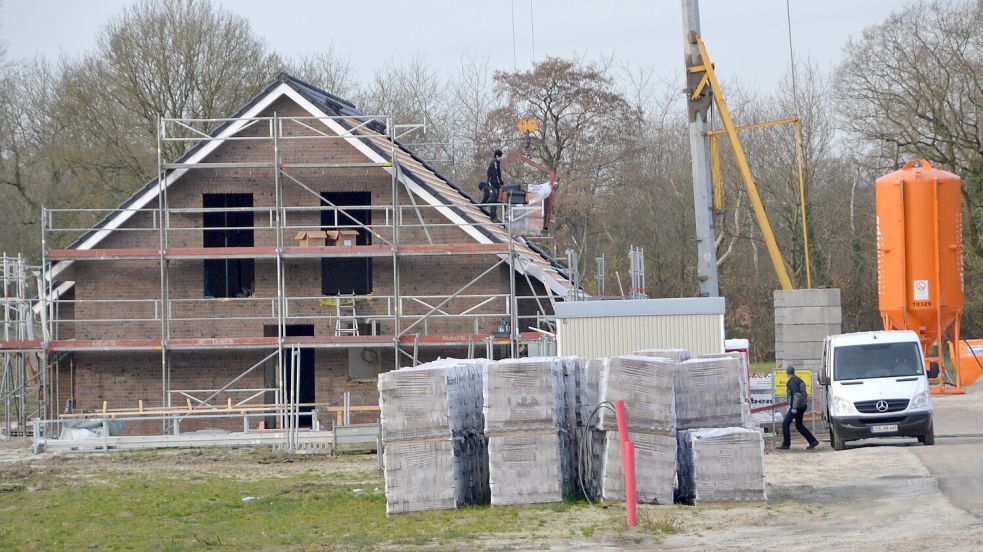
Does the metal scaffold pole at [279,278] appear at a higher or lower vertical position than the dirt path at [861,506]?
higher

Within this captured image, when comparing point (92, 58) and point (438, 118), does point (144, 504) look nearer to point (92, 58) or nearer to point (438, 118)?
point (92, 58)

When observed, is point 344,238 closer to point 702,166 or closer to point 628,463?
point 702,166

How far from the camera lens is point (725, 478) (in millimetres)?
15797

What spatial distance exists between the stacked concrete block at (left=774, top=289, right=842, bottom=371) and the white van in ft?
17.9

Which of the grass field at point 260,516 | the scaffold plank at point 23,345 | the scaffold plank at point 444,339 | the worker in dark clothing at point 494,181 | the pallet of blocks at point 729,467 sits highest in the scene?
the worker in dark clothing at point 494,181

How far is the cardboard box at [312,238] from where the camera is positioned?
29.4 metres

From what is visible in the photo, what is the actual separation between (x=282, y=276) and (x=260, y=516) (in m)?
14.3

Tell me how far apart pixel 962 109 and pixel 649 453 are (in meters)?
31.2

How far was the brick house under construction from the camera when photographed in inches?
1156

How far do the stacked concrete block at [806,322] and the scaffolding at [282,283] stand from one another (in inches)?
210

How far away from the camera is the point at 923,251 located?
34.2 metres

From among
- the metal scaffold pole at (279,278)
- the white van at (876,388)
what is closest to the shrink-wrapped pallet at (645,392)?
the white van at (876,388)

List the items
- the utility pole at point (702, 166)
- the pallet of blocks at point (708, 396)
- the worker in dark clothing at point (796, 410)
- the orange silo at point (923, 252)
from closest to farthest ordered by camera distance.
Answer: the pallet of blocks at point (708, 396) → the worker in dark clothing at point (796, 410) → the utility pole at point (702, 166) → the orange silo at point (923, 252)

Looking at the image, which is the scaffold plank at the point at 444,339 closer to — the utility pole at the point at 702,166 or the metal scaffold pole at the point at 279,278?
the metal scaffold pole at the point at 279,278
